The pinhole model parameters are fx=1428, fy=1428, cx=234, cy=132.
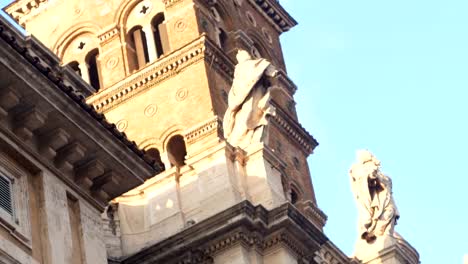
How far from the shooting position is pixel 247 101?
26.4 m

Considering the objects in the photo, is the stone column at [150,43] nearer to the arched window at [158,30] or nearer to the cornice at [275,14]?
the arched window at [158,30]

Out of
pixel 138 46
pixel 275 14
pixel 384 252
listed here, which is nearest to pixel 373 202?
pixel 384 252

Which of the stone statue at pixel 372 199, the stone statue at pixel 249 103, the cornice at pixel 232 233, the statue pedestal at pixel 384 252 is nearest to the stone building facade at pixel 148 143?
the cornice at pixel 232 233

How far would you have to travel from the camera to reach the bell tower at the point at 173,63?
3625 cm

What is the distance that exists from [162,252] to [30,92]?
7753 mm

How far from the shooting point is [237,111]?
87.1 feet

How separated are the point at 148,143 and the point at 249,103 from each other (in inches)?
406

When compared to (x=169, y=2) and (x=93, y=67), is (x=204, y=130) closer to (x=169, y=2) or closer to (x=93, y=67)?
(x=169, y=2)

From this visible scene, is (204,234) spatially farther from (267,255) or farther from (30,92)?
(30,92)

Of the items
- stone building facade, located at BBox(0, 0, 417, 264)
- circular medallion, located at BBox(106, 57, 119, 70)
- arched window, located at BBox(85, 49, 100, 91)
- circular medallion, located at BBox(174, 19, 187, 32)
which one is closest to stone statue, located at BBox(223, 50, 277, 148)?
stone building facade, located at BBox(0, 0, 417, 264)

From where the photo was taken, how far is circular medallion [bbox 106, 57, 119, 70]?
3853cm

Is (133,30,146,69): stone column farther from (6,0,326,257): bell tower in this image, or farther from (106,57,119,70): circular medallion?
(106,57,119,70): circular medallion

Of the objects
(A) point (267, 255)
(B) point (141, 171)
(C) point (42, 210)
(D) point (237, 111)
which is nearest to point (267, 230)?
(A) point (267, 255)

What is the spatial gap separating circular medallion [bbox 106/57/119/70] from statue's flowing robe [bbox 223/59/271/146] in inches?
479
